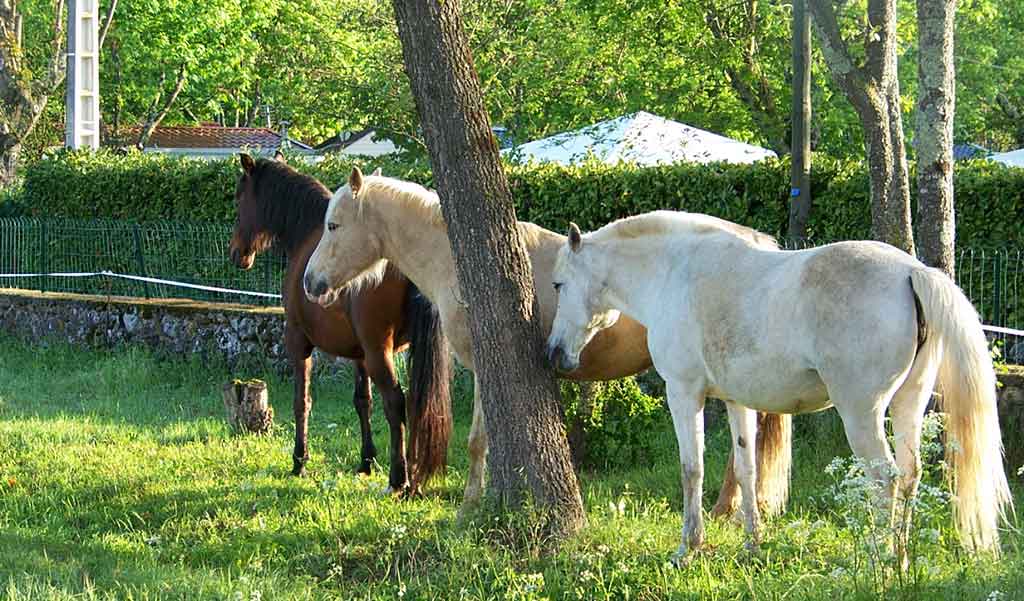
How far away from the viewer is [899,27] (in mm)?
20703

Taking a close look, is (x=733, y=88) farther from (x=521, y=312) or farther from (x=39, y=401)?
(x=521, y=312)

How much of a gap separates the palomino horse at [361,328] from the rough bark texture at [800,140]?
3.93 meters

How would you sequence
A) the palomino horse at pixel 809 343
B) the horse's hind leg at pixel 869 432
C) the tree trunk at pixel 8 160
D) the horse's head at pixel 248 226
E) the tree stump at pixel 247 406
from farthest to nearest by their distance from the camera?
the tree trunk at pixel 8 160 → the tree stump at pixel 247 406 → the horse's head at pixel 248 226 → the horse's hind leg at pixel 869 432 → the palomino horse at pixel 809 343

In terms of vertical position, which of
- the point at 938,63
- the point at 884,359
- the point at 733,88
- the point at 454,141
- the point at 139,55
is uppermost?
the point at 139,55

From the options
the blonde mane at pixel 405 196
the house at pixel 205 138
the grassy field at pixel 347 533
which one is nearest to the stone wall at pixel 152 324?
the grassy field at pixel 347 533

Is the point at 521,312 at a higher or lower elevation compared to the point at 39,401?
higher

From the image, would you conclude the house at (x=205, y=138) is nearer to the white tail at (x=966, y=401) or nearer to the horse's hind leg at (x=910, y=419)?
the horse's hind leg at (x=910, y=419)

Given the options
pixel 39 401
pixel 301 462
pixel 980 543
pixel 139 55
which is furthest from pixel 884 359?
pixel 139 55

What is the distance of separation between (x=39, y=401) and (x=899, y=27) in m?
15.3

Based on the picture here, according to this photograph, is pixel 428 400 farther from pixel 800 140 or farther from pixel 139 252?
pixel 139 252

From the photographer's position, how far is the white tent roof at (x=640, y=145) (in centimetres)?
1609

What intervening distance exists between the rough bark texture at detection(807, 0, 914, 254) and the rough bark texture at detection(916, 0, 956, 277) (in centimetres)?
20

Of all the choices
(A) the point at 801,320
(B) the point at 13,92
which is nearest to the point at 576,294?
(A) the point at 801,320

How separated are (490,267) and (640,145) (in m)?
10.3
